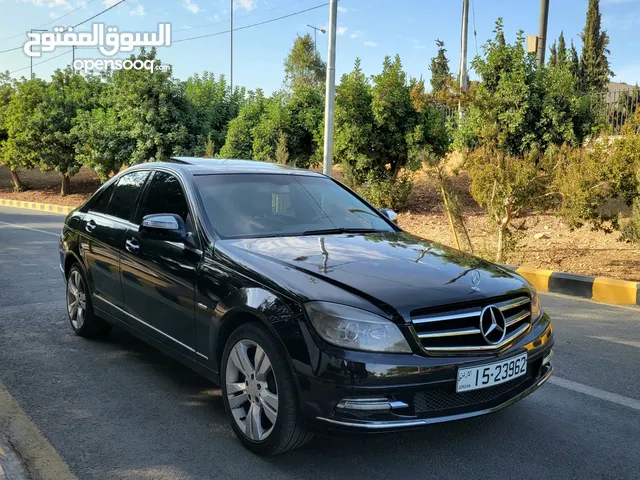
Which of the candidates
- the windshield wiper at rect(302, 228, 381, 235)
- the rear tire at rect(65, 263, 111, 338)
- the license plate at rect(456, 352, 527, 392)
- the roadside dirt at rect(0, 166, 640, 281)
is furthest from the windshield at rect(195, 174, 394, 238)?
the roadside dirt at rect(0, 166, 640, 281)

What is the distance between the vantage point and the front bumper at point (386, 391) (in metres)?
2.67

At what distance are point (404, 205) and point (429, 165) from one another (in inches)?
258

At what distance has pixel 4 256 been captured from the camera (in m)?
→ 9.62

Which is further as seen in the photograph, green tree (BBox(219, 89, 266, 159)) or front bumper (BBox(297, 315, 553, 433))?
green tree (BBox(219, 89, 266, 159))

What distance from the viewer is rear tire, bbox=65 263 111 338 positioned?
16.6 feet

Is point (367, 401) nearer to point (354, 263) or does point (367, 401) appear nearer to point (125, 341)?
point (354, 263)

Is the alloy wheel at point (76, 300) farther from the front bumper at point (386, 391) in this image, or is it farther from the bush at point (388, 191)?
the bush at point (388, 191)

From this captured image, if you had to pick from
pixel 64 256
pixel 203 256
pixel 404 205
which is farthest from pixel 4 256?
pixel 404 205

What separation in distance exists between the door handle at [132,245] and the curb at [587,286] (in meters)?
5.46

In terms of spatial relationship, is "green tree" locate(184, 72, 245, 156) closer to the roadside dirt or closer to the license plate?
the roadside dirt

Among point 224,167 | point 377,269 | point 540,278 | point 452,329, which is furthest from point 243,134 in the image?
point 452,329

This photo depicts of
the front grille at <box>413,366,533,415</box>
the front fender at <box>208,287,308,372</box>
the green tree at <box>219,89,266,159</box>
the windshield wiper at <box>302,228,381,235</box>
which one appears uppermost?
the green tree at <box>219,89,266,159</box>

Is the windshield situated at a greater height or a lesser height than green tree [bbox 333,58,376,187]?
lesser

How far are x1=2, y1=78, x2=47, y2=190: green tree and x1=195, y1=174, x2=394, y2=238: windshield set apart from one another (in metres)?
22.1
